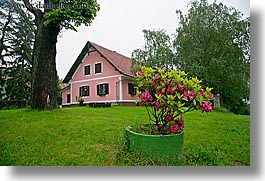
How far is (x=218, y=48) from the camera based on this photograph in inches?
88.4

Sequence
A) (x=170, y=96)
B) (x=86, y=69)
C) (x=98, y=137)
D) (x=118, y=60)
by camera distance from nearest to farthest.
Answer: (x=170, y=96) → (x=98, y=137) → (x=118, y=60) → (x=86, y=69)

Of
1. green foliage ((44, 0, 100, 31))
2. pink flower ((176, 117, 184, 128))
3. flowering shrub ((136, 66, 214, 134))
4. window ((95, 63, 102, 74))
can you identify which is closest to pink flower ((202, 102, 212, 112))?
flowering shrub ((136, 66, 214, 134))

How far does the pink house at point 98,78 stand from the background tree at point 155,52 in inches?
4.2

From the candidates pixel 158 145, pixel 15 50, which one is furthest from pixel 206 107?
pixel 15 50

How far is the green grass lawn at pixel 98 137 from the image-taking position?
2025mm

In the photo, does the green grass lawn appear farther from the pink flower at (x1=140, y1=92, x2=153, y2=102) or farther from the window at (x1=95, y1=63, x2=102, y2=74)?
the window at (x1=95, y1=63, x2=102, y2=74)

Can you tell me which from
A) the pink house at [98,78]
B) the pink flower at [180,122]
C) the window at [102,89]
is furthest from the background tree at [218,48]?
the window at [102,89]

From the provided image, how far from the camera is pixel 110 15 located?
7.66 feet

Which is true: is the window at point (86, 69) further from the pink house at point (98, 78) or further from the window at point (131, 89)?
the window at point (131, 89)

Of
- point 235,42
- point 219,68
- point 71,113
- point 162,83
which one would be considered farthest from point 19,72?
point 235,42

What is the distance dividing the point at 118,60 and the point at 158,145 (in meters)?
0.78

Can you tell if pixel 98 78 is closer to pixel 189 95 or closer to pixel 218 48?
pixel 189 95

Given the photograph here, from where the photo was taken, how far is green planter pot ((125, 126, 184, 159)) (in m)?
1.92

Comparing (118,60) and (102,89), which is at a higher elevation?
(118,60)
